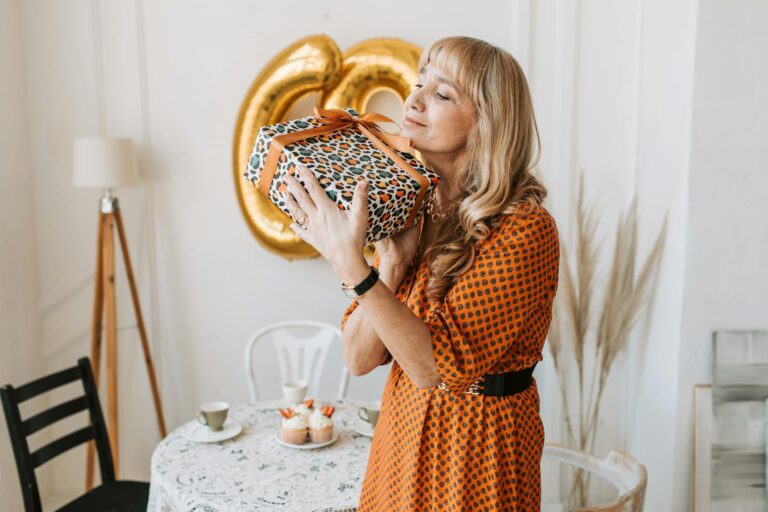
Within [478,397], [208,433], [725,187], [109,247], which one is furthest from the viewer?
[109,247]

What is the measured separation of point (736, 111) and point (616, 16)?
2.31ft

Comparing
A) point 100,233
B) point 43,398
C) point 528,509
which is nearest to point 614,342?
point 528,509

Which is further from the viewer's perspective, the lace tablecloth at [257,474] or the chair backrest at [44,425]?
the chair backrest at [44,425]

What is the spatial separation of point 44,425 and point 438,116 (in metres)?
1.77

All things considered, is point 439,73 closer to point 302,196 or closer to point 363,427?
point 302,196

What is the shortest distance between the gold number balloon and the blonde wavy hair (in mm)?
1458

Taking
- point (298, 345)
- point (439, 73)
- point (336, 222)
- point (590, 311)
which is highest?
point (439, 73)

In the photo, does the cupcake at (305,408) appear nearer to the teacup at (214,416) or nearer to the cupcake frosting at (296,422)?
the cupcake frosting at (296,422)

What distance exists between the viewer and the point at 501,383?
120 centimetres

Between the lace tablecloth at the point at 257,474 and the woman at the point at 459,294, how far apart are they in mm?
400

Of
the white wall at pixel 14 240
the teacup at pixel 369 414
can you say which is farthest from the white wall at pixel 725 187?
the white wall at pixel 14 240

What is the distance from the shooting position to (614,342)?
2.62 m

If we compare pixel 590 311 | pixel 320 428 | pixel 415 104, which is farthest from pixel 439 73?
pixel 590 311

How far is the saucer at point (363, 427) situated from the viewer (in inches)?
81.2
